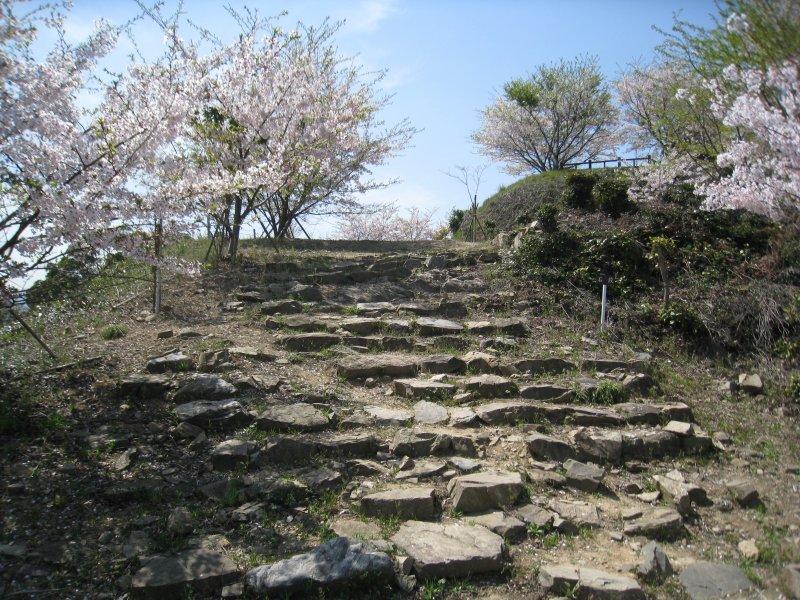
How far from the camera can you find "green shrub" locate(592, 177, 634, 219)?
1148cm

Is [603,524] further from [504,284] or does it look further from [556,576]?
[504,284]

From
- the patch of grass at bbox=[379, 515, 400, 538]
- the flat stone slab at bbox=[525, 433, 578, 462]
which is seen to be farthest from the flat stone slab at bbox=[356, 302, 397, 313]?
the patch of grass at bbox=[379, 515, 400, 538]

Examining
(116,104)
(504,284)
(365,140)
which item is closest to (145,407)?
(116,104)

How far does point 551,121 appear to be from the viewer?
22.0 meters

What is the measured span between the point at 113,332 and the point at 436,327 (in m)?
4.08

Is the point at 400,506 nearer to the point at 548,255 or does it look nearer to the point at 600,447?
the point at 600,447

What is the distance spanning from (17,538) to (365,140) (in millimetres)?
13561

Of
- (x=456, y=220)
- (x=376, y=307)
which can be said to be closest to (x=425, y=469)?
(x=376, y=307)

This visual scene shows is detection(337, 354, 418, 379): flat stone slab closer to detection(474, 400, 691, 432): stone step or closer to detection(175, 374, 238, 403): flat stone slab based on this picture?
detection(474, 400, 691, 432): stone step

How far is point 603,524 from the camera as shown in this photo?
168 inches

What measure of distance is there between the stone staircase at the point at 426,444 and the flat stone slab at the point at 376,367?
0.06 feet

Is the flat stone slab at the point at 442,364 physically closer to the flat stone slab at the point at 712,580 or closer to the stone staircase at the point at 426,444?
the stone staircase at the point at 426,444

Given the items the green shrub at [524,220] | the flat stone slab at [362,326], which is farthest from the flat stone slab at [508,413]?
the green shrub at [524,220]

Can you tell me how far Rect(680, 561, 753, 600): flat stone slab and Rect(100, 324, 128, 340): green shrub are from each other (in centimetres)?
658
